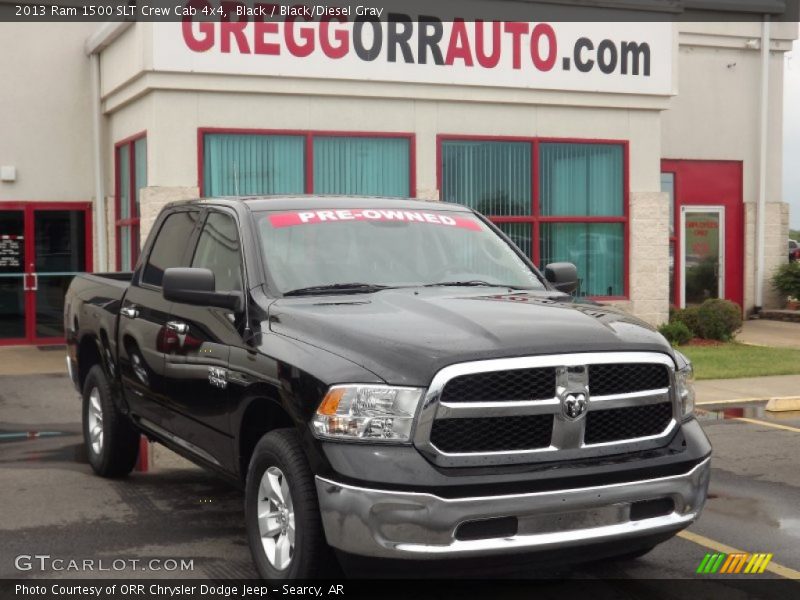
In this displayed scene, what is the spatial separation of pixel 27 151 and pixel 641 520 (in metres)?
15.5

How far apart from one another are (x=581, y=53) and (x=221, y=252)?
39.6 ft

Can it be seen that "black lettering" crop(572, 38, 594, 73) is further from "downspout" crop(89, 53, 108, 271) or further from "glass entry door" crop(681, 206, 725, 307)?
"downspout" crop(89, 53, 108, 271)

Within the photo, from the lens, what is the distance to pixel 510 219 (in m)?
17.2

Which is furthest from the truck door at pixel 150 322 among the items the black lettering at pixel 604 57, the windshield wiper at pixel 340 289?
the black lettering at pixel 604 57

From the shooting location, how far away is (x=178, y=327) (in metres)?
6.43

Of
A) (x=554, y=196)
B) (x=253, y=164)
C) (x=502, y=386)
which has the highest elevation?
(x=253, y=164)

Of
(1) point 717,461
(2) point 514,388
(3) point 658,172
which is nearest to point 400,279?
(2) point 514,388

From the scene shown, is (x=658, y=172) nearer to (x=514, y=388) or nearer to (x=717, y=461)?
(x=717, y=461)

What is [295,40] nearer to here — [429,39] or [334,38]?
[334,38]

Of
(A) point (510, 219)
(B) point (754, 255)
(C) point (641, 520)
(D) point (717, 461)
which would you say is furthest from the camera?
→ (B) point (754, 255)

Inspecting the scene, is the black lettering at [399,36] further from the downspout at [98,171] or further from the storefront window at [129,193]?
the downspout at [98,171]

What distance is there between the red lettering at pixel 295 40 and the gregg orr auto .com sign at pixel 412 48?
0.01 metres

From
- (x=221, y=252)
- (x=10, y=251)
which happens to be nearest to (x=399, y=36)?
(x=10, y=251)

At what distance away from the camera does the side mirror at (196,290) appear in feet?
18.8
